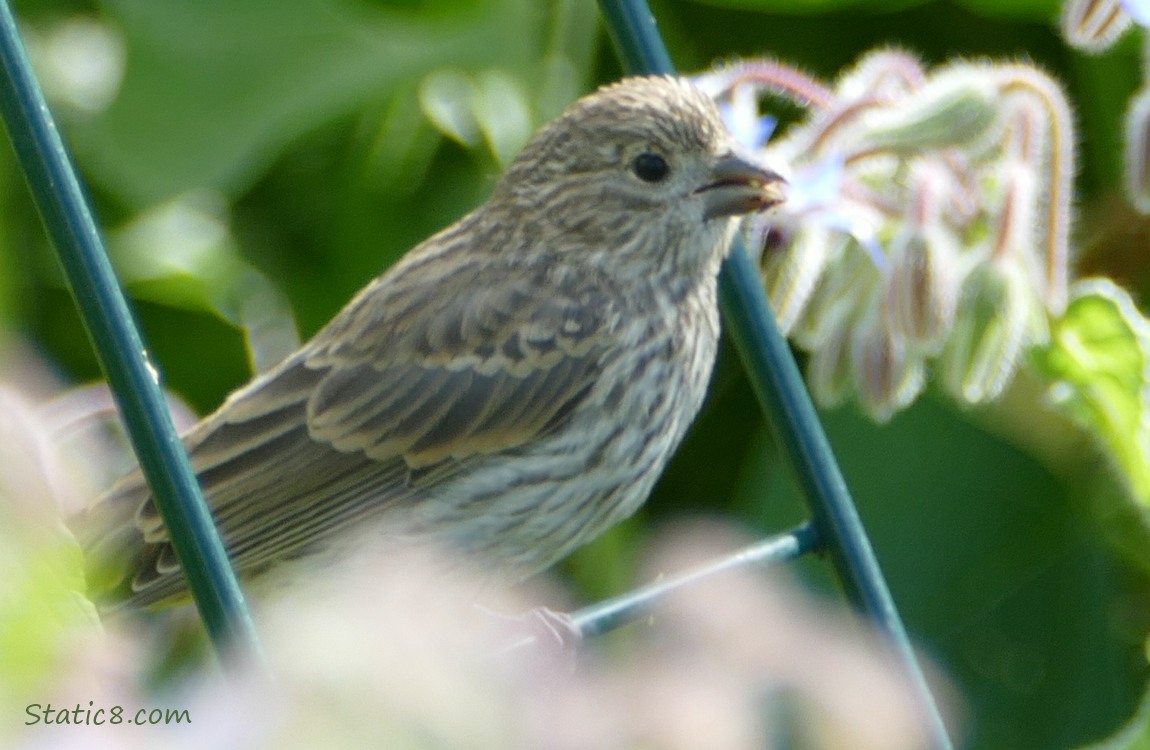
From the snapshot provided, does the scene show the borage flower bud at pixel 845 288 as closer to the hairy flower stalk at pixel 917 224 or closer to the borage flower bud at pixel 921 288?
the hairy flower stalk at pixel 917 224

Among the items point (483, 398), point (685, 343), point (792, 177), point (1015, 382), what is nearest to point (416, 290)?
point (483, 398)

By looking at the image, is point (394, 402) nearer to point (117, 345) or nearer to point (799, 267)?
point (799, 267)

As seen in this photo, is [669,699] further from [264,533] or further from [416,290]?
[416,290]

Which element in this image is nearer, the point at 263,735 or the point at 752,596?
the point at 263,735

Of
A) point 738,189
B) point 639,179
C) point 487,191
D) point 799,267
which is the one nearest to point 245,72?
point 487,191

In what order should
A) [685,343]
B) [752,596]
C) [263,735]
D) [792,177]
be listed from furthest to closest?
1. [685,343]
2. [792,177]
3. [752,596]
4. [263,735]

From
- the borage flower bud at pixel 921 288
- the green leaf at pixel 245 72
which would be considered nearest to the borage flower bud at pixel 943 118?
the borage flower bud at pixel 921 288
